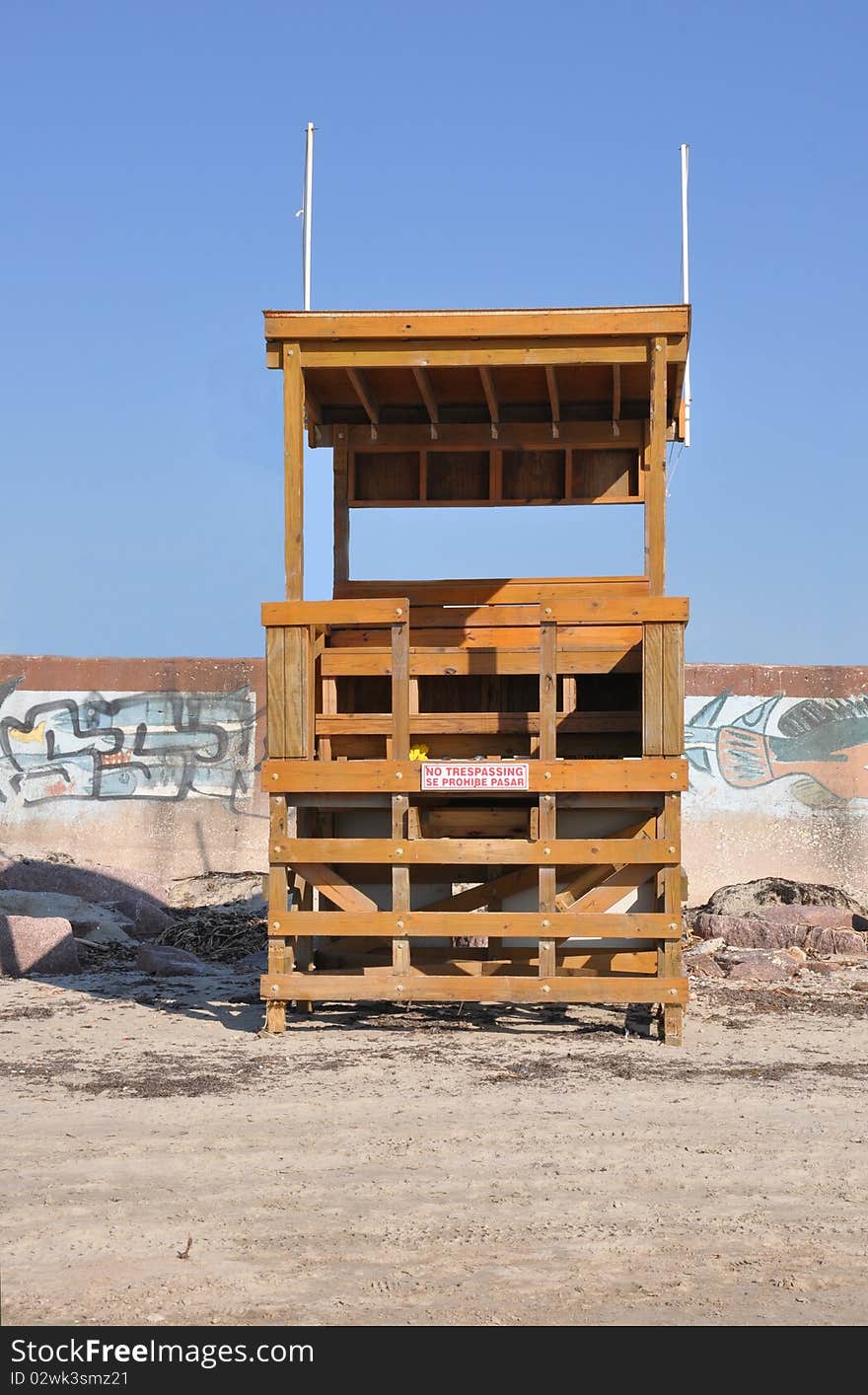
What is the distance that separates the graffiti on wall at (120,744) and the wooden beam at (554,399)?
9.43 m

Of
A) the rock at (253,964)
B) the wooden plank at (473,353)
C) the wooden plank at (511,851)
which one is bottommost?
the rock at (253,964)

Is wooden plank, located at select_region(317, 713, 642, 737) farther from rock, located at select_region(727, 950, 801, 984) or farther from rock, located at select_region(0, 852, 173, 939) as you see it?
rock, located at select_region(0, 852, 173, 939)

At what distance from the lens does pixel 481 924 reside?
8.81 m

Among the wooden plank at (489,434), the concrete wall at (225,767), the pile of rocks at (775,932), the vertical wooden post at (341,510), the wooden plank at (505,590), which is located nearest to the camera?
the wooden plank at (505,590)

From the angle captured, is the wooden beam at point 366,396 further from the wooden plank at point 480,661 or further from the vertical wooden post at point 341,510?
the wooden plank at point 480,661

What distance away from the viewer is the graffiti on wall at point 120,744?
19734mm

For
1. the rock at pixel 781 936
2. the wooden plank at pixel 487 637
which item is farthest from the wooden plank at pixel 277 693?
the rock at pixel 781 936

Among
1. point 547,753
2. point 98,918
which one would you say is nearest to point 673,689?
point 547,753

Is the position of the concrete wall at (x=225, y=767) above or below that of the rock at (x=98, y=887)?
above

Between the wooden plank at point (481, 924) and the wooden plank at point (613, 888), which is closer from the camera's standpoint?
the wooden plank at point (481, 924)

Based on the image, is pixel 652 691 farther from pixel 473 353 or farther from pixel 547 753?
pixel 473 353

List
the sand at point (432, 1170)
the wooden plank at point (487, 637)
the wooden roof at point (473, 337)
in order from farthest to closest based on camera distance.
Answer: the wooden plank at point (487, 637), the wooden roof at point (473, 337), the sand at point (432, 1170)

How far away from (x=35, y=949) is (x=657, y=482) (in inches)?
250
